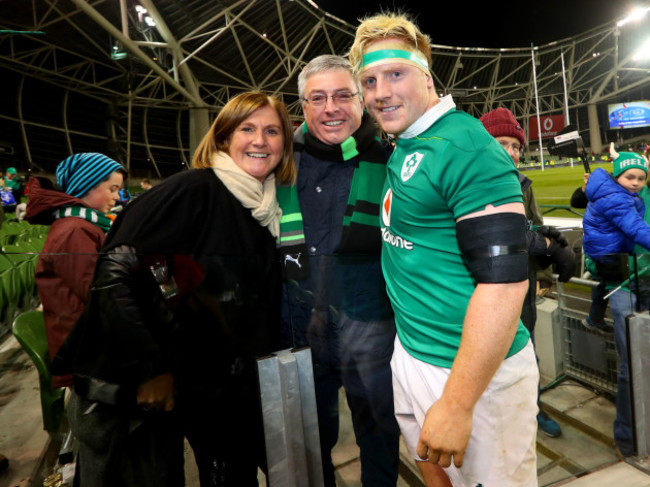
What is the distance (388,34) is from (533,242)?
47.7 inches

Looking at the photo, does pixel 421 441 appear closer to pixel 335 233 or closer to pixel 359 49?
pixel 335 233

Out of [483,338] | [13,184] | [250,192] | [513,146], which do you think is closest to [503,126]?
[513,146]

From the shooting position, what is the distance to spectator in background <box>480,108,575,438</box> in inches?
70.6

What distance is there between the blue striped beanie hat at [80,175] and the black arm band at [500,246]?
2.17 metres

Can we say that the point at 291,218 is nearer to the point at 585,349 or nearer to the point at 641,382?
the point at 641,382

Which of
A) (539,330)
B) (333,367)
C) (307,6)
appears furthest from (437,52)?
(333,367)

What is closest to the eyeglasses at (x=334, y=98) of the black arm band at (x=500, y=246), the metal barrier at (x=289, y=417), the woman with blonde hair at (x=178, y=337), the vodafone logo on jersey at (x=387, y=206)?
the woman with blonde hair at (x=178, y=337)

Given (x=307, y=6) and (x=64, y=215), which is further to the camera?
(x=307, y=6)

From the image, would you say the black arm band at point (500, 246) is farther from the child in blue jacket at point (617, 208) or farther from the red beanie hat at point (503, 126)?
the child in blue jacket at point (617, 208)

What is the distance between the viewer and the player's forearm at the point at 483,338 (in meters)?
0.87

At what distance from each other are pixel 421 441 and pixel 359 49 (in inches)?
44.4

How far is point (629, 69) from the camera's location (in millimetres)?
35000

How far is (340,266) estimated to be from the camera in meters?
1.24

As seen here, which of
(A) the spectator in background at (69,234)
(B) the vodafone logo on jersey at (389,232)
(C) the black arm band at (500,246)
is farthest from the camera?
(B) the vodafone logo on jersey at (389,232)
